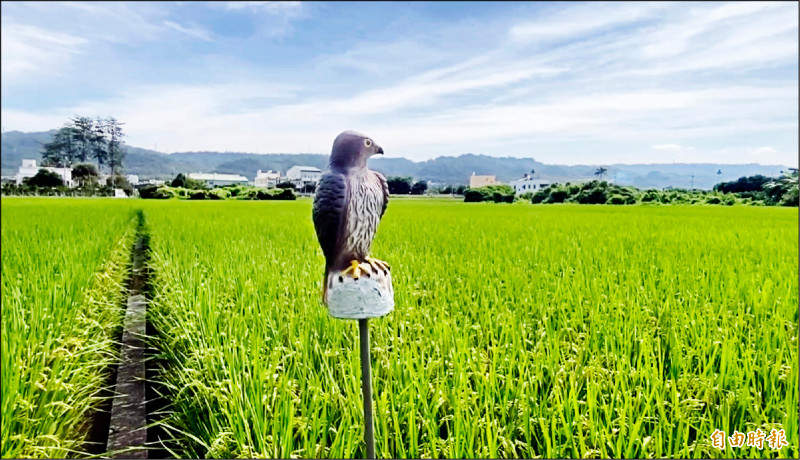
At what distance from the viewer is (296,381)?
6.83 feet

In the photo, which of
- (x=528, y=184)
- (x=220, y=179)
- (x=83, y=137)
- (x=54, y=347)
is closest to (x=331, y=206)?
(x=83, y=137)

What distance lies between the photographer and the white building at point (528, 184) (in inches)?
378

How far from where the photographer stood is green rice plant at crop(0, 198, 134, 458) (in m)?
1.97

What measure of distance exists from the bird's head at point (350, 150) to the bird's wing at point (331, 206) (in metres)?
0.04

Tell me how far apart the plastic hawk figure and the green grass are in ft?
2.20

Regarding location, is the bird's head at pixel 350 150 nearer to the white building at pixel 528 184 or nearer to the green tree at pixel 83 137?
the green tree at pixel 83 137

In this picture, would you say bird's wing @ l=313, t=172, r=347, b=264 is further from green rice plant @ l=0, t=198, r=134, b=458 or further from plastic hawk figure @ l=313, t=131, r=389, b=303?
green rice plant @ l=0, t=198, r=134, b=458

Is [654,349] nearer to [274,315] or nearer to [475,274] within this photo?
[475,274]

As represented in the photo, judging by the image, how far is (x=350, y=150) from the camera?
4.16ft

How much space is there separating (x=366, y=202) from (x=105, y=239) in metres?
6.20

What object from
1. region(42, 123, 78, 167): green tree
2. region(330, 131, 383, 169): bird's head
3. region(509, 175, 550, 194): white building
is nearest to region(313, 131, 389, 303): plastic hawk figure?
region(330, 131, 383, 169): bird's head

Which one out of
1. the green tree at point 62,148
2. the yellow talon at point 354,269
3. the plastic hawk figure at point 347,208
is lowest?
the yellow talon at point 354,269

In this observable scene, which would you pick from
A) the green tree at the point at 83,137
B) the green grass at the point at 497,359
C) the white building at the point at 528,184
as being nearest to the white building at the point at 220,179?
the green grass at the point at 497,359

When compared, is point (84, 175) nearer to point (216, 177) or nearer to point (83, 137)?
point (216, 177)
